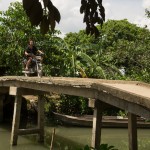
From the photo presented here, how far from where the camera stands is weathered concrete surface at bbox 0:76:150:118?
5.87 metres

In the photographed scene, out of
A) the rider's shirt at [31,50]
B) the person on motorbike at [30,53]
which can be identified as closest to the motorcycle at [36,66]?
the person on motorbike at [30,53]

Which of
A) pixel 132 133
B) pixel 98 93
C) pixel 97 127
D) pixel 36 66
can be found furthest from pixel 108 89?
pixel 36 66

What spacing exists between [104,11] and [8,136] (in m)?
12.7

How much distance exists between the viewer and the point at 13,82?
1251 cm

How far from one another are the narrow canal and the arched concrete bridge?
50 centimetres

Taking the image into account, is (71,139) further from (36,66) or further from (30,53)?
(30,53)

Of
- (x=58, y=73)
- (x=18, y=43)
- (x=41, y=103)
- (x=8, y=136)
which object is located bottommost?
(x=8, y=136)

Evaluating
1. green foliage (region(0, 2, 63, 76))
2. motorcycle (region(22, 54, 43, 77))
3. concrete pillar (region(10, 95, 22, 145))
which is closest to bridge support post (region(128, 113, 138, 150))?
motorcycle (region(22, 54, 43, 77))

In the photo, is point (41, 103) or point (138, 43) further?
point (138, 43)

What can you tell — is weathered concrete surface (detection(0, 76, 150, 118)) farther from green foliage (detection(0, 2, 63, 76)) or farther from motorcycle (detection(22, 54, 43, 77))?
green foliage (detection(0, 2, 63, 76))

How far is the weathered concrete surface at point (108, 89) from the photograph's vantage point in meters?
5.87

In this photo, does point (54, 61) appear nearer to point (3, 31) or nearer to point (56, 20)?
point (3, 31)

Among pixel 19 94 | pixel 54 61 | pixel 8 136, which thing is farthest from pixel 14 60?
pixel 19 94

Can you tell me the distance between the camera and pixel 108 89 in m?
6.68
